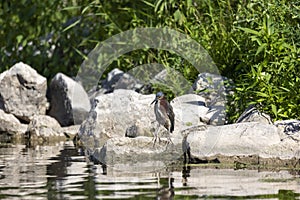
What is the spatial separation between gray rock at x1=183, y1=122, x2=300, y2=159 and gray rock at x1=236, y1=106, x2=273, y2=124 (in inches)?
21.2

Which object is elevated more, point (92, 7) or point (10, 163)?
point (92, 7)

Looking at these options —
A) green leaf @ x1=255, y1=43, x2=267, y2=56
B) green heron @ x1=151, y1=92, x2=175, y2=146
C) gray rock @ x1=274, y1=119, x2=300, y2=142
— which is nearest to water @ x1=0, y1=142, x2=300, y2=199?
gray rock @ x1=274, y1=119, x2=300, y2=142

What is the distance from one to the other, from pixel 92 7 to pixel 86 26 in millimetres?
595

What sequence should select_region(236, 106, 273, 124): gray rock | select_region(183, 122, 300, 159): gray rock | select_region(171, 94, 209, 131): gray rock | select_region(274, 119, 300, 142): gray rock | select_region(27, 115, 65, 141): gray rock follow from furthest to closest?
select_region(27, 115, 65, 141): gray rock, select_region(171, 94, 209, 131): gray rock, select_region(236, 106, 273, 124): gray rock, select_region(274, 119, 300, 142): gray rock, select_region(183, 122, 300, 159): gray rock

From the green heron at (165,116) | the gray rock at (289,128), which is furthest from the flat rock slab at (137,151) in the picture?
the gray rock at (289,128)

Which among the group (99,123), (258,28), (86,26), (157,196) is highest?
(86,26)

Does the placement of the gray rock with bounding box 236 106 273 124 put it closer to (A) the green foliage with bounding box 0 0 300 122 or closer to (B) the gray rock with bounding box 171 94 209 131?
(A) the green foliage with bounding box 0 0 300 122

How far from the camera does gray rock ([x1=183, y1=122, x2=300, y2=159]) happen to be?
776cm

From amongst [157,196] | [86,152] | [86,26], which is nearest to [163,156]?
[86,152]

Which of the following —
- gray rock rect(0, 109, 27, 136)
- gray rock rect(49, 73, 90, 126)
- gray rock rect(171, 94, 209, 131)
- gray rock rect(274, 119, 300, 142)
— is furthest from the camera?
gray rock rect(49, 73, 90, 126)

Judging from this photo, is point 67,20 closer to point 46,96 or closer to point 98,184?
point 46,96

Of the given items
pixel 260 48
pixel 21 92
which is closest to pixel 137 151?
pixel 260 48

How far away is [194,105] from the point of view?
10070 mm

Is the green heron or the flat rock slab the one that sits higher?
the green heron
